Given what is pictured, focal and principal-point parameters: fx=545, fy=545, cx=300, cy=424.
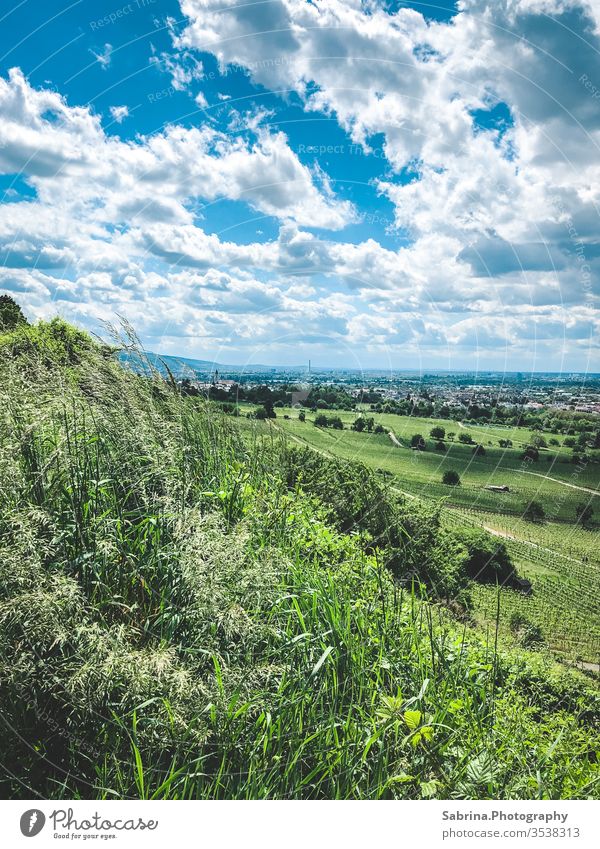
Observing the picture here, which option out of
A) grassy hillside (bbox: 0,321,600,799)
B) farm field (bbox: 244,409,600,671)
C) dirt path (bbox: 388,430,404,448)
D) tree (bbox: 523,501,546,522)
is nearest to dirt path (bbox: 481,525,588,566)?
farm field (bbox: 244,409,600,671)

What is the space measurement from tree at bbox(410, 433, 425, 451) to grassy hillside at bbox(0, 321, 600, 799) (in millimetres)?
10661

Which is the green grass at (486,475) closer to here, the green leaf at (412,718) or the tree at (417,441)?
the tree at (417,441)

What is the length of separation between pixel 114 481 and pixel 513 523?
1366cm

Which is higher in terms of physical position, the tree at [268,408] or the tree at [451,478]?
the tree at [268,408]

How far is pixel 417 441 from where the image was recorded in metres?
15.4

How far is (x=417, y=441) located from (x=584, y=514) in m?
5.44

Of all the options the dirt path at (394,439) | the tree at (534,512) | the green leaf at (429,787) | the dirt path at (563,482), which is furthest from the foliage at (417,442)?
the green leaf at (429,787)

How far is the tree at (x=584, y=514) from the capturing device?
15766mm

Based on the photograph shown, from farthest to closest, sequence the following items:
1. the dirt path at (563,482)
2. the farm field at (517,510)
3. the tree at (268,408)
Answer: the dirt path at (563,482) → the farm field at (517,510) → the tree at (268,408)

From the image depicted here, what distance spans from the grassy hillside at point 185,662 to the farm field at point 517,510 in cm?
386

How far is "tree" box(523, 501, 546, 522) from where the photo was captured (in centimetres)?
1545

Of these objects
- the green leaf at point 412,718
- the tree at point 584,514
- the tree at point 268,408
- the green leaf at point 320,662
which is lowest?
the tree at point 584,514

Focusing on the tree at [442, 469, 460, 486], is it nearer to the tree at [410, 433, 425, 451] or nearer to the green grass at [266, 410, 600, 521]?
the green grass at [266, 410, 600, 521]

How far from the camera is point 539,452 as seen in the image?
14.8 metres
